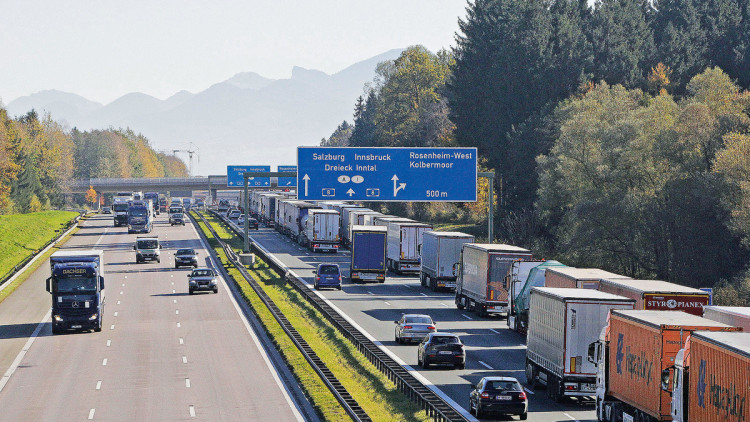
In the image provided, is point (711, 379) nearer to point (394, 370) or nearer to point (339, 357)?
point (394, 370)

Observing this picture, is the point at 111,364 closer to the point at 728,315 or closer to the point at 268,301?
the point at 268,301

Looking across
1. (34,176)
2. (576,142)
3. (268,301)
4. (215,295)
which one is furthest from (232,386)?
(34,176)

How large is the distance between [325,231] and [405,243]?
21.3 metres

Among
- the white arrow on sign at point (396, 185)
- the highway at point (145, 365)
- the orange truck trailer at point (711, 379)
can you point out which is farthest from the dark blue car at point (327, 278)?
the orange truck trailer at point (711, 379)

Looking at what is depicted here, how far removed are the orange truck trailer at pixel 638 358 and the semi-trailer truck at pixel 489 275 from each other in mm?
23524

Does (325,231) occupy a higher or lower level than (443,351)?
higher

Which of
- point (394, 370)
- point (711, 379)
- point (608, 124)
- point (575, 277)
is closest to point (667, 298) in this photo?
point (575, 277)

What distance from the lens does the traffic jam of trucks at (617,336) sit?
68.8 ft

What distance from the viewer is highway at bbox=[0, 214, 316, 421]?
31125 mm

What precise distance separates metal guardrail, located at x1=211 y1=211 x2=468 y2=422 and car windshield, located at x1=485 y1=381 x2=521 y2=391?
120cm

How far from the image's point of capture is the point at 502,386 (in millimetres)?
29500

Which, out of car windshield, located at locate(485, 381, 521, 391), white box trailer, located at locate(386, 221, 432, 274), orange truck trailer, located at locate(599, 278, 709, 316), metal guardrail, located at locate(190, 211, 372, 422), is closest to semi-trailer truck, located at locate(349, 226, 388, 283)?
white box trailer, located at locate(386, 221, 432, 274)

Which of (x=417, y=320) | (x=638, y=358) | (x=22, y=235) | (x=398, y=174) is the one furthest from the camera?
(x=22, y=235)

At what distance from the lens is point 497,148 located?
103500 millimetres
